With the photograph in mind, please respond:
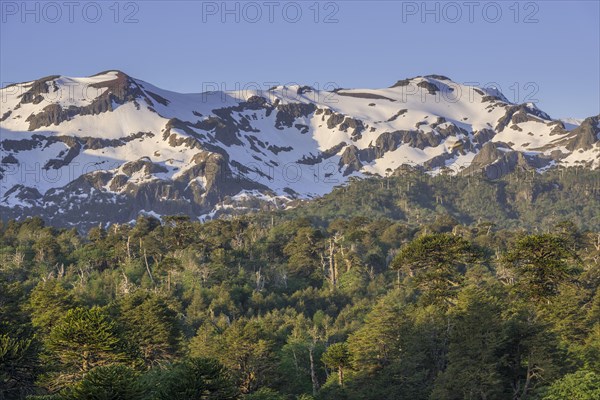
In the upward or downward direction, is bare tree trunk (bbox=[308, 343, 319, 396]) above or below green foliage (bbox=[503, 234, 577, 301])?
below

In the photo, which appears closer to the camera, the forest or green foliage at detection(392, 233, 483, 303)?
the forest

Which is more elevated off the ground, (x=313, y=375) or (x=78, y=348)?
(x=78, y=348)

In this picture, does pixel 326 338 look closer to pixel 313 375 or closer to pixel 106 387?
pixel 313 375

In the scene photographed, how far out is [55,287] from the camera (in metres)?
71.5

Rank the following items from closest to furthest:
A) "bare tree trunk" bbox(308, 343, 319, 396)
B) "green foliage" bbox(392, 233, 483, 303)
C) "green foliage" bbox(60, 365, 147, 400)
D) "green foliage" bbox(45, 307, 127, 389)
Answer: "green foliage" bbox(60, 365, 147, 400) → "green foliage" bbox(45, 307, 127, 389) → "bare tree trunk" bbox(308, 343, 319, 396) → "green foliage" bbox(392, 233, 483, 303)

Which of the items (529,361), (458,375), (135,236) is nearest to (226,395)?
(458,375)

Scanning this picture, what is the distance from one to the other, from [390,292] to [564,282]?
5088cm

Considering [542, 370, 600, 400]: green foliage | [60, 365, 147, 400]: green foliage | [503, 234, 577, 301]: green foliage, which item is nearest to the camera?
[60, 365, 147, 400]: green foliage

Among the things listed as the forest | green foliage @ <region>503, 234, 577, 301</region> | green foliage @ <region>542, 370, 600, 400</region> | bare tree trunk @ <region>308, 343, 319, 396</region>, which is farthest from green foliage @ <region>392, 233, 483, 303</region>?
green foliage @ <region>542, 370, 600, 400</region>

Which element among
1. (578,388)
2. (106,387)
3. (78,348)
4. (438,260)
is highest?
(438,260)

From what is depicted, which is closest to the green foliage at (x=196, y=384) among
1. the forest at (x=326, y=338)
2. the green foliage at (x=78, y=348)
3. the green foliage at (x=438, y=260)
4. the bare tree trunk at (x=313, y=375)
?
the forest at (x=326, y=338)

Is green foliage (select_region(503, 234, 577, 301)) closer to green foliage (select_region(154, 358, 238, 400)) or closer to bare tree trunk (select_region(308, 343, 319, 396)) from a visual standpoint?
bare tree trunk (select_region(308, 343, 319, 396))

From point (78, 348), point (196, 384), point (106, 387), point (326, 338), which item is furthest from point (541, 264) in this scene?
point (106, 387)

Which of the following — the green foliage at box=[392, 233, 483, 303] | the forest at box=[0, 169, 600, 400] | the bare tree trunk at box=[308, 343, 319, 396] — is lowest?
the bare tree trunk at box=[308, 343, 319, 396]
